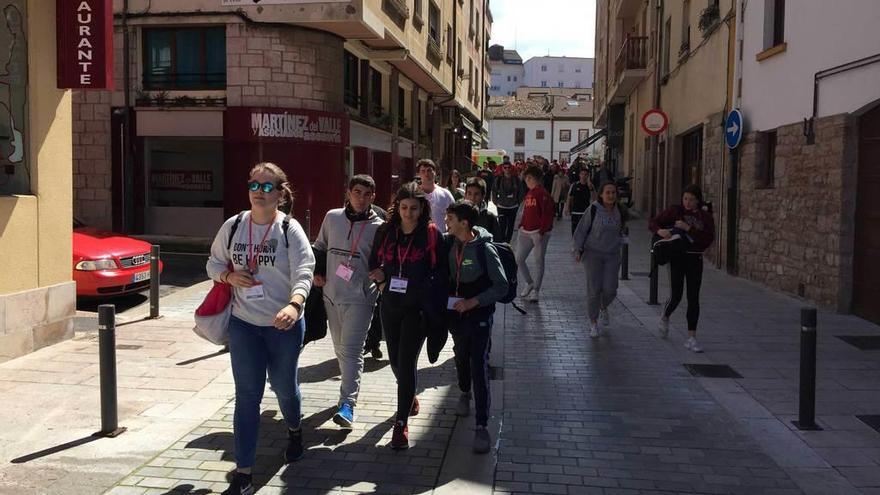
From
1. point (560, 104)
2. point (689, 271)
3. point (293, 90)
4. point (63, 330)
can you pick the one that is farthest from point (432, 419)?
point (560, 104)

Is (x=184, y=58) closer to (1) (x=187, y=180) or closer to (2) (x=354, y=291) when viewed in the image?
(1) (x=187, y=180)

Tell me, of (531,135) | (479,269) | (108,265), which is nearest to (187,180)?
(108,265)

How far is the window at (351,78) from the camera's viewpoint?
1998 cm

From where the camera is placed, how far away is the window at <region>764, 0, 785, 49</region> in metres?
11.9

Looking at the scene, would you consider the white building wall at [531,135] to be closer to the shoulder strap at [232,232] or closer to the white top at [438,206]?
the white top at [438,206]

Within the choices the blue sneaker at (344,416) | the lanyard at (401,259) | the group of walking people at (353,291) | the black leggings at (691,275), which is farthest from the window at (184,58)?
the lanyard at (401,259)

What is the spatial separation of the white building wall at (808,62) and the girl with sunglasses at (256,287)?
24.5 feet

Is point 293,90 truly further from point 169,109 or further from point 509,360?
point 509,360

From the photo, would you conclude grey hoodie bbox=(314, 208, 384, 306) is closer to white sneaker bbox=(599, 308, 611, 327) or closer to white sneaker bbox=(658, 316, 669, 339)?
white sneaker bbox=(658, 316, 669, 339)

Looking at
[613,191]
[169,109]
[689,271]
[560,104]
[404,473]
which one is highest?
[560,104]

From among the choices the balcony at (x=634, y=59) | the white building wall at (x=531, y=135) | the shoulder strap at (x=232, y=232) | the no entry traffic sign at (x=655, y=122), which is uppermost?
the white building wall at (x=531, y=135)

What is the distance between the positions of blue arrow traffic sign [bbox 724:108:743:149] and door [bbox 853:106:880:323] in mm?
3423

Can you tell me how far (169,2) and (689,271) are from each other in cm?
1376

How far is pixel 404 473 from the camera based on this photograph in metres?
4.70
